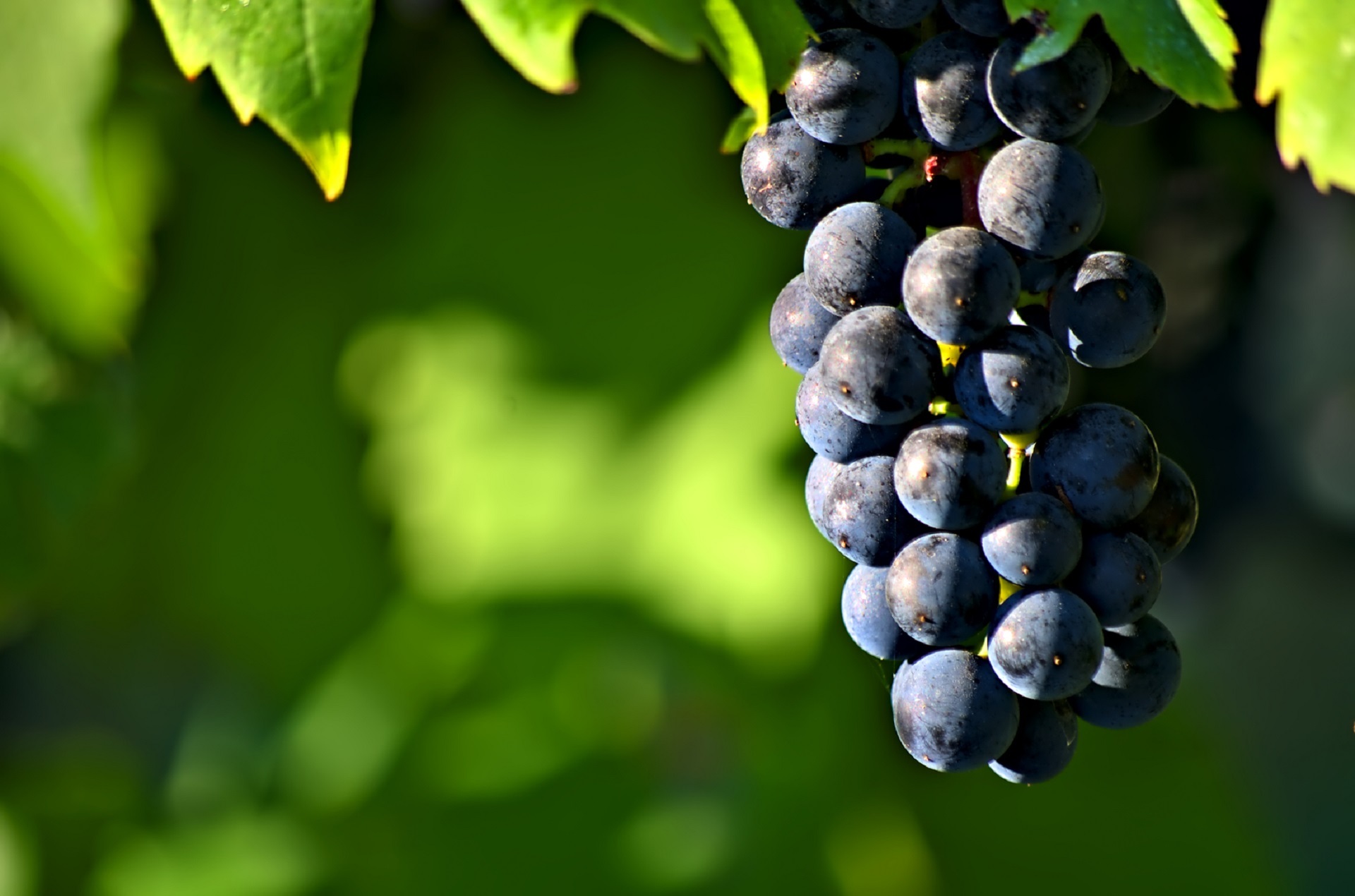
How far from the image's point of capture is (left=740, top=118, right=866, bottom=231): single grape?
58cm

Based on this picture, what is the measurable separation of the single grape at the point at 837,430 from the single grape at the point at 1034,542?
0.22 feet

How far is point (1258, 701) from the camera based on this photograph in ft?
8.04

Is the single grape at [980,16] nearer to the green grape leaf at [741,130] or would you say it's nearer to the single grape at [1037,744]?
the green grape leaf at [741,130]

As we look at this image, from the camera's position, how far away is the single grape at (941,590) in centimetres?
55

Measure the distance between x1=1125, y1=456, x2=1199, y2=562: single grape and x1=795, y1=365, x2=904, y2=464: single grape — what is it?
12 cm

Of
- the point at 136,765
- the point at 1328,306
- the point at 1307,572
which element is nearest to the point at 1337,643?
the point at 1307,572

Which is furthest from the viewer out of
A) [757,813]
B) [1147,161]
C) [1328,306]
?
[1328,306]

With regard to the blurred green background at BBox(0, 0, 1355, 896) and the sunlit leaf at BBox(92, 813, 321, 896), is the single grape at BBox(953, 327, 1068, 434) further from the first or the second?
the sunlit leaf at BBox(92, 813, 321, 896)

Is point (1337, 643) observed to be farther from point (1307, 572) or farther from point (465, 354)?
point (465, 354)

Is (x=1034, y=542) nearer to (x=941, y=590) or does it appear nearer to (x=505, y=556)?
(x=941, y=590)

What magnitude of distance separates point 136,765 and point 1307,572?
2.16 m

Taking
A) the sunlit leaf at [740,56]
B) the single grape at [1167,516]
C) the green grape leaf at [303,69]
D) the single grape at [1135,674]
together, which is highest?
the green grape leaf at [303,69]

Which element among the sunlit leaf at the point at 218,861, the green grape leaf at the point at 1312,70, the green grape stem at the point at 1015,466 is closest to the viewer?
the green grape leaf at the point at 1312,70

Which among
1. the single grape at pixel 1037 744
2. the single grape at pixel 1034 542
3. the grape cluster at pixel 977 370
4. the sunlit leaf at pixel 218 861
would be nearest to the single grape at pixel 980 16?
the grape cluster at pixel 977 370
